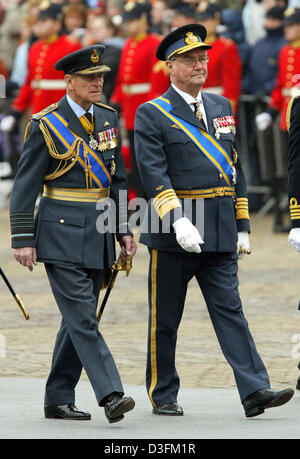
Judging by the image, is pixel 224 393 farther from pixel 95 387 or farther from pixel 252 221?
pixel 252 221

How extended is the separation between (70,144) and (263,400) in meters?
1.50

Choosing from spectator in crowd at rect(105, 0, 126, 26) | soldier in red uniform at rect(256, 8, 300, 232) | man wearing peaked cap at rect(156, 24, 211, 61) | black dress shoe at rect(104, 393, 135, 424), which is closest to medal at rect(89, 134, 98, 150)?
man wearing peaked cap at rect(156, 24, 211, 61)

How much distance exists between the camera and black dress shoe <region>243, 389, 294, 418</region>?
247 inches

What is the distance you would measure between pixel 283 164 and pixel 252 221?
1.10 metres

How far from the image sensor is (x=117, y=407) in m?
6.16

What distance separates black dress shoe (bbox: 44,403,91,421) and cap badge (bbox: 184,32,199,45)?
1.83 metres

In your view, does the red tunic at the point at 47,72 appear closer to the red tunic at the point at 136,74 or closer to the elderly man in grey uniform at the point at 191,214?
the red tunic at the point at 136,74

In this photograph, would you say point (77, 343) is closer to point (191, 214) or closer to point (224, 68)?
point (191, 214)

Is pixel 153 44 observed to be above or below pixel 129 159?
above

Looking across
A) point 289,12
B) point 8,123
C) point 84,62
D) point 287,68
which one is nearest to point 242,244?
point 84,62

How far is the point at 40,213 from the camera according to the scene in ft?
21.4

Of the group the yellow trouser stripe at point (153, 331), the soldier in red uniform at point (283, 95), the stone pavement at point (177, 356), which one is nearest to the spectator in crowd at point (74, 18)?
the soldier in red uniform at point (283, 95)
